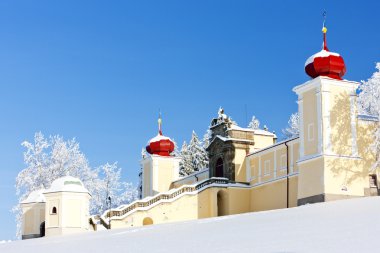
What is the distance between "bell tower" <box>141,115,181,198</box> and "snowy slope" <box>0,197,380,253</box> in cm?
3163

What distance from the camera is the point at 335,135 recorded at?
4462cm

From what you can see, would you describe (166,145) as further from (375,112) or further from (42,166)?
(375,112)

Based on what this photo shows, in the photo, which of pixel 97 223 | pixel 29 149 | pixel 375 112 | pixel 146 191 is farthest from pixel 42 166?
pixel 375 112

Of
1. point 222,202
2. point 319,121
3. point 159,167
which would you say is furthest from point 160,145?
A: point 319,121

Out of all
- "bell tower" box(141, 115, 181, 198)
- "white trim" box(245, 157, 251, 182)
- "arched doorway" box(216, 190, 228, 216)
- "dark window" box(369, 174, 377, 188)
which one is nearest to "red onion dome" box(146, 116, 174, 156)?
"bell tower" box(141, 115, 181, 198)

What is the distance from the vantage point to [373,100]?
182 ft

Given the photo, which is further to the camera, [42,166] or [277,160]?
[42,166]

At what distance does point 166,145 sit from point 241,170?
406 inches

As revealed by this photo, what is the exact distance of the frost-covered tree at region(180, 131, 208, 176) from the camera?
3388 inches

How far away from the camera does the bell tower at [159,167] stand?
64.3 metres

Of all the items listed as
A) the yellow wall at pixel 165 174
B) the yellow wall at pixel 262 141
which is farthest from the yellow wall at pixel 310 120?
the yellow wall at pixel 165 174

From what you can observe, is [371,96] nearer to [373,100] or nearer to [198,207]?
[373,100]

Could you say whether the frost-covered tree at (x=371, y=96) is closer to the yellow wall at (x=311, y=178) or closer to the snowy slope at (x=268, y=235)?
the yellow wall at (x=311, y=178)

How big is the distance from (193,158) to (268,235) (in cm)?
6343
